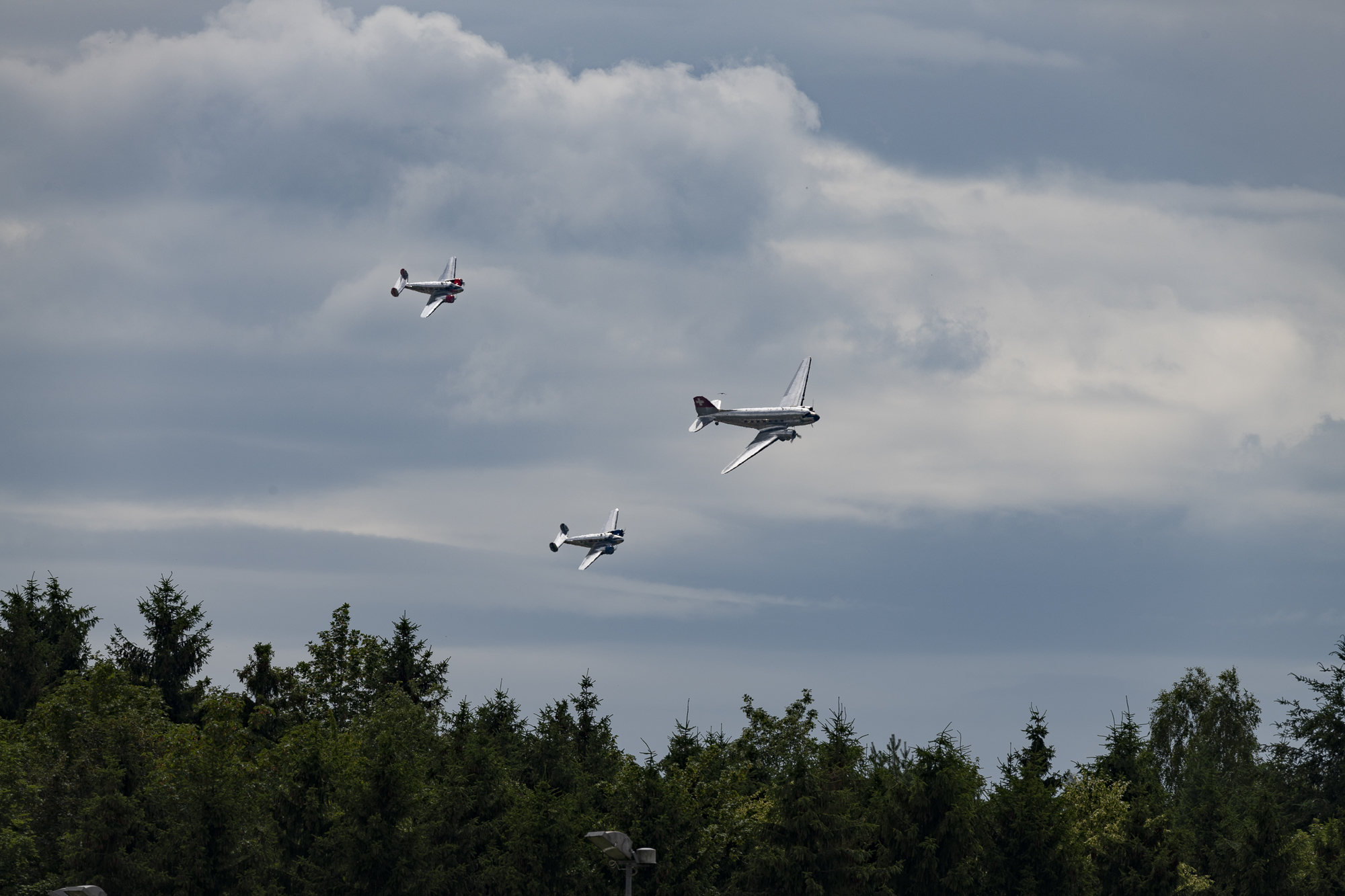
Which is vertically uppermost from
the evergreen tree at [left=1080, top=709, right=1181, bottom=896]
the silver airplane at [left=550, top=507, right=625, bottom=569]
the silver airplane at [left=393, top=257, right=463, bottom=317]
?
the silver airplane at [left=393, top=257, right=463, bottom=317]

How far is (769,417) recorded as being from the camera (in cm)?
8856

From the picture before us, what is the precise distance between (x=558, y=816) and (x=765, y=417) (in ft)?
138

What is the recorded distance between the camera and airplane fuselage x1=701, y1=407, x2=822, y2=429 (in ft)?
284

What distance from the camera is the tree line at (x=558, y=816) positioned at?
1833 inches

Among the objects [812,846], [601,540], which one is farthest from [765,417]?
[812,846]

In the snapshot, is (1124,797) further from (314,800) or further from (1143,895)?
(314,800)

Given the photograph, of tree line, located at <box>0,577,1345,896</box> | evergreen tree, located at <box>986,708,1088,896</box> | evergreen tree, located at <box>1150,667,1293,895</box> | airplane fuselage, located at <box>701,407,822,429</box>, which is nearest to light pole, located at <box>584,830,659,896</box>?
tree line, located at <box>0,577,1345,896</box>

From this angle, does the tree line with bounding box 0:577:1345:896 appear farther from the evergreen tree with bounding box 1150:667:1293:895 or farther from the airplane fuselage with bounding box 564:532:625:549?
the airplane fuselage with bounding box 564:532:625:549

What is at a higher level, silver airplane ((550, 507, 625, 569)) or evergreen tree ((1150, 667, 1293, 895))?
silver airplane ((550, 507, 625, 569))

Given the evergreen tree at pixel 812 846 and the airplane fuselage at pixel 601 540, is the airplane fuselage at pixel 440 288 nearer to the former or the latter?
the airplane fuselage at pixel 601 540

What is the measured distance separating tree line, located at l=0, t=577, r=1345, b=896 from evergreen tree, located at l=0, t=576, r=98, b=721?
74.0 feet

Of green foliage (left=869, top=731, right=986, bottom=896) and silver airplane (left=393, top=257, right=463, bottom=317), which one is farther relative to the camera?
silver airplane (left=393, top=257, right=463, bottom=317)

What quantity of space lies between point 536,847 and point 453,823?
11.7 feet

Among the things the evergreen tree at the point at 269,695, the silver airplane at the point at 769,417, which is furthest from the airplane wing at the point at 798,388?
the evergreen tree at the point at 269,695
